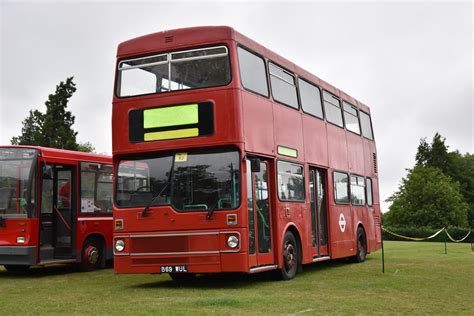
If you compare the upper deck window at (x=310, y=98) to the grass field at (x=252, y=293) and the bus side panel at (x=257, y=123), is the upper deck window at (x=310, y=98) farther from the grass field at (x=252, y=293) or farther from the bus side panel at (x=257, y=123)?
the grass field at (x=252, y=293)

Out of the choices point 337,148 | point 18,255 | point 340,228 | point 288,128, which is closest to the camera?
point 288,128

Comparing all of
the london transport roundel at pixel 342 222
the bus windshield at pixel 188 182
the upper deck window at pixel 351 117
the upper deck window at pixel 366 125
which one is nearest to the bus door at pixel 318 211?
the london transport roundel at pixel 342 222

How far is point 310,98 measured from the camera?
55.3ft

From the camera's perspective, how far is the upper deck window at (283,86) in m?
14.5

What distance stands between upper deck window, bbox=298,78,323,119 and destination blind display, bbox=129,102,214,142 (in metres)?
4.02

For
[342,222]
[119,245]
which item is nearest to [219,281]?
[119,245]

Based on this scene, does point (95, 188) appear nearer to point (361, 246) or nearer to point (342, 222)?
point (342, 222)

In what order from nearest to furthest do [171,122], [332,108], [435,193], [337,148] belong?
[171,122] → [337,148] → [332,108] → [435,193]

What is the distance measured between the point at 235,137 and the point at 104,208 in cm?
770

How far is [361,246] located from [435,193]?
6408cm

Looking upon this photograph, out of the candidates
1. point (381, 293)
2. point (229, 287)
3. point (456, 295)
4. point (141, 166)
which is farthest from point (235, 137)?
point (456, 295)

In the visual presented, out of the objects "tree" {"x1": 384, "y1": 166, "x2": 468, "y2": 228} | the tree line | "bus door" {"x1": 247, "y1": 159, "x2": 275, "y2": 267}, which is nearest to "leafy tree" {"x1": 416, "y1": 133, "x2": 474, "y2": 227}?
the tree line

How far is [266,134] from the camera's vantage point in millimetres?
13695

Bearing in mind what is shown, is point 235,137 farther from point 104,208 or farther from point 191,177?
point 104,208
